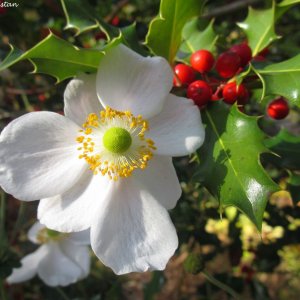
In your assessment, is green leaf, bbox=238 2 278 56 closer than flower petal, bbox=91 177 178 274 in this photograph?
No

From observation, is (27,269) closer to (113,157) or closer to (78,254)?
(78,254)

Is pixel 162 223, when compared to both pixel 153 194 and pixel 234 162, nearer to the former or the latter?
pixel 153 194

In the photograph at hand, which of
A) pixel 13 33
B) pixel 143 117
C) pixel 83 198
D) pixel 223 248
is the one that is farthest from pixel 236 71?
pixel 13 33

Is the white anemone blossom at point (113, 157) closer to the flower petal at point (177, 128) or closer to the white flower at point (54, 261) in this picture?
the flower petal at point (177, 128)

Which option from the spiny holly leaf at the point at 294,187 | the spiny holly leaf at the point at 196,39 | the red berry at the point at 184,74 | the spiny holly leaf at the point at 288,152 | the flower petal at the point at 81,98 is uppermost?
the flower petal at the point at 81,98

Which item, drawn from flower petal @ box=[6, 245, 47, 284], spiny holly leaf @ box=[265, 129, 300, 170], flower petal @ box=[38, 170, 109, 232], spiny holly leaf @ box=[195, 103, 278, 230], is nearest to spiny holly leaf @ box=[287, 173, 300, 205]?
spiny holly leaf @ box=[265, 129, 300, 170]

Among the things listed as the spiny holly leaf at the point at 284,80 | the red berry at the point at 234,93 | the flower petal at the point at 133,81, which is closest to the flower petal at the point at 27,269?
the flower petal at the point at 133,81

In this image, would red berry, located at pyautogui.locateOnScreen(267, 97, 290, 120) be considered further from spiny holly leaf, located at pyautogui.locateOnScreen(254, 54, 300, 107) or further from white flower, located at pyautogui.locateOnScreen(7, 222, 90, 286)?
white flower, located at pyautogui.locateOnScreen(7, 222, 90, 286)
